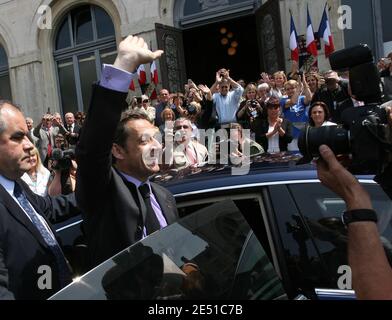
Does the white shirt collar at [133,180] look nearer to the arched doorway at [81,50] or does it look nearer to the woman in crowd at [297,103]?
the woman in crowd at [297,103]

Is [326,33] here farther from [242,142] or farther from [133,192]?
[133,192]

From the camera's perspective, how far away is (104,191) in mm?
1728

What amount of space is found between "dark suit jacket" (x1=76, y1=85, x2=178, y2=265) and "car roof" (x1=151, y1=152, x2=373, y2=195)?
0.49 m

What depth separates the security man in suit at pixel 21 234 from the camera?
1.60m

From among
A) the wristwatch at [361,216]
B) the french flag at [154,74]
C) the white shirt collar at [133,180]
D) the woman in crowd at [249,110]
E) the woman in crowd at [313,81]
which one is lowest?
the wristwatch at [361,216]

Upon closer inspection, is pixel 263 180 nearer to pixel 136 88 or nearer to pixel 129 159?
pixel 129 159

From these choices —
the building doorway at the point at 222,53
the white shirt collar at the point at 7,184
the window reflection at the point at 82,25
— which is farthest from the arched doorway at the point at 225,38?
the white shirt collar at the point at 7,184

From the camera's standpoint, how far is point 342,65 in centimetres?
142

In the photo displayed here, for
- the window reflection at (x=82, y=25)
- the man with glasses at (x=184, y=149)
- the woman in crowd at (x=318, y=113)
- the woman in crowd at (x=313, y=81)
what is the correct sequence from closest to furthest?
1. the man with glasses at (x=184, y=149)
2. the woman in crowd at (x=318, y=113)
3. the woman in crowd at (x=313, y=81)
4. the window reflection at (x=82, y=25)

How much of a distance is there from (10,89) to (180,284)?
47.9 ft

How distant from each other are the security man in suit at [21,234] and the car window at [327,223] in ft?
3.49

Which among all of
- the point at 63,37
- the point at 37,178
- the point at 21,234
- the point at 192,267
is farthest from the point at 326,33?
the point at 63,37

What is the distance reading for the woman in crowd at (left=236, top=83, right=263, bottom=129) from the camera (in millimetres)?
6438
